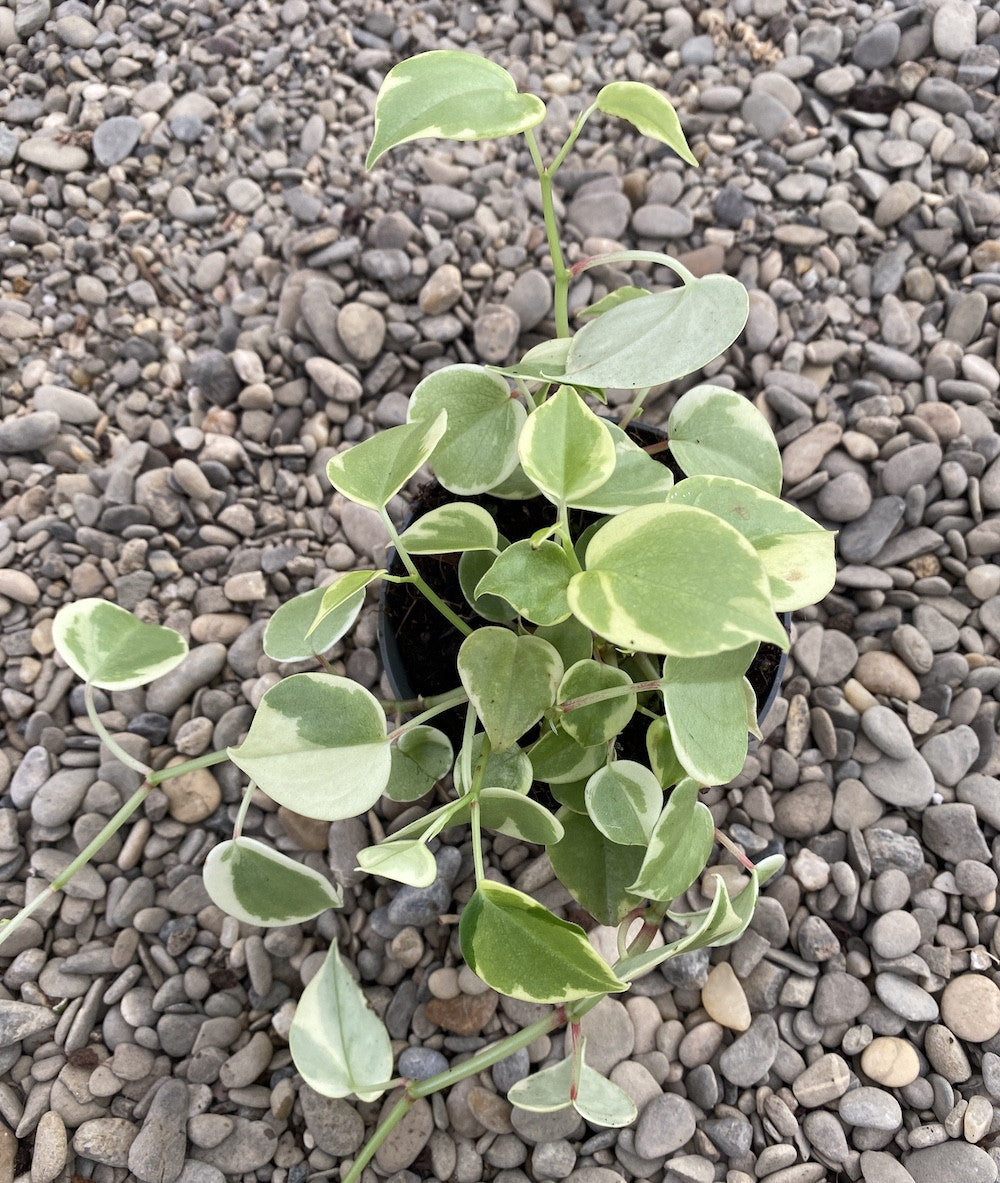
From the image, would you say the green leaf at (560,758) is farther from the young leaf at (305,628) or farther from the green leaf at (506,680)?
the young leaf at (305,628)

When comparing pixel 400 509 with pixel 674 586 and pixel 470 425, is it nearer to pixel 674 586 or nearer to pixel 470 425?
pixel 470 425

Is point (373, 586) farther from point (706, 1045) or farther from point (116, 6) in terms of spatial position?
point (116, 6)

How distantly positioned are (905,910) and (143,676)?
0.85 m

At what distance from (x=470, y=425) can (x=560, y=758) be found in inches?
12.1

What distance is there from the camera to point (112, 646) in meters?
0.86

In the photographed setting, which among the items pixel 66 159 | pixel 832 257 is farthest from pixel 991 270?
pixel 66 159

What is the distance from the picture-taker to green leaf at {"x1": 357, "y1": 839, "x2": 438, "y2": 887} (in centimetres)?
60

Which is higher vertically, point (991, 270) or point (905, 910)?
point (991, 270)

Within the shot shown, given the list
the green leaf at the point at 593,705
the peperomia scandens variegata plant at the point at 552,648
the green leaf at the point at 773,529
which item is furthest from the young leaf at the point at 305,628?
the green leaf at the point at 773,529

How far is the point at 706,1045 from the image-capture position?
979 mm

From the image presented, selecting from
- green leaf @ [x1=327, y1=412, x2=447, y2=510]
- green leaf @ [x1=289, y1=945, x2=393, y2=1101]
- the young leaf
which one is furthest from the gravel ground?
green leaf @ [x1=327, y1=412, x2=447, y2=510]

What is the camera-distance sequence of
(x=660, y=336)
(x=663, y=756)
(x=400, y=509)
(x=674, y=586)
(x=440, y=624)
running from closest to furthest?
(x=674, y=586), (x=660, y=336), (x=663, y=756), (x=440, y=624), (x=400, y=509)

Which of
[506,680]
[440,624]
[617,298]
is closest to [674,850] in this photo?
[506,680]

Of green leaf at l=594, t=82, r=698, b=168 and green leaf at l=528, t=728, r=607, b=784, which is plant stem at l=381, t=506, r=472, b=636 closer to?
green leaf at l=528, t=728, r=607, b=784
